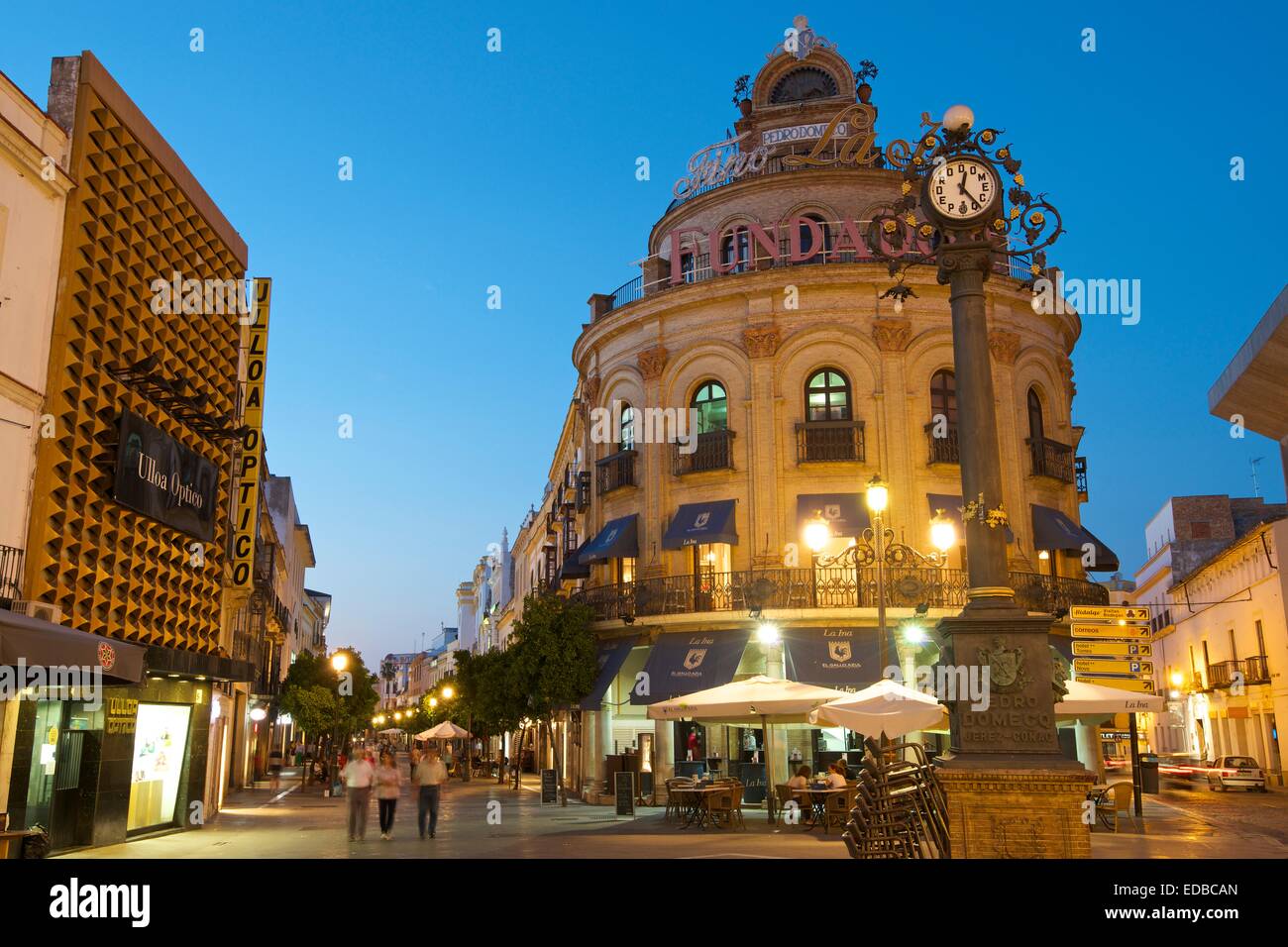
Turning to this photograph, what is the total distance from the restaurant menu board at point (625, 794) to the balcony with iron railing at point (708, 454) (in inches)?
343

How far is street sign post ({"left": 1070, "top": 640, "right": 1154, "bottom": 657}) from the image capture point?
2012 centimetres

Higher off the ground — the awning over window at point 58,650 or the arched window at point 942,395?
the arched window at point 942,395

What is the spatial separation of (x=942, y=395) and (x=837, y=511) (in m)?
4.70

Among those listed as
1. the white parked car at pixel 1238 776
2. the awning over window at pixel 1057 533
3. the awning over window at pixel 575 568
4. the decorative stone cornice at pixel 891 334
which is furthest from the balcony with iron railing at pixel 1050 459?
the white parked car at pixel 1238 776

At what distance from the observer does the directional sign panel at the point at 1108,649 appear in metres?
20.1

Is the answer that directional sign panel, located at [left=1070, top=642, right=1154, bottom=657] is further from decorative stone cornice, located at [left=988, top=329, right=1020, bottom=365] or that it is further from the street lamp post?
decorative stone cornice, located at [left=988, top=329, right=1020, bottom=365]

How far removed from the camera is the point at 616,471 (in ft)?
105

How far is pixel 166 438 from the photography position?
64.7 ft

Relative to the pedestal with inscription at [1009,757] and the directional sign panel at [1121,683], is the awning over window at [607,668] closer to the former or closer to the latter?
the directional sign panel at [1121,683]

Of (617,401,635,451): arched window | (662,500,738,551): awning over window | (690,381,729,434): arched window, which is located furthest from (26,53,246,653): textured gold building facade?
(690,381,729,434): arched window

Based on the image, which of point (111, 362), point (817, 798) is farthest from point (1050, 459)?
point (111, 362)

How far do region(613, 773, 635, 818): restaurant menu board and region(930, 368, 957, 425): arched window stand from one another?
1279 centimetres

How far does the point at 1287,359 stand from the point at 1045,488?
11110mm
